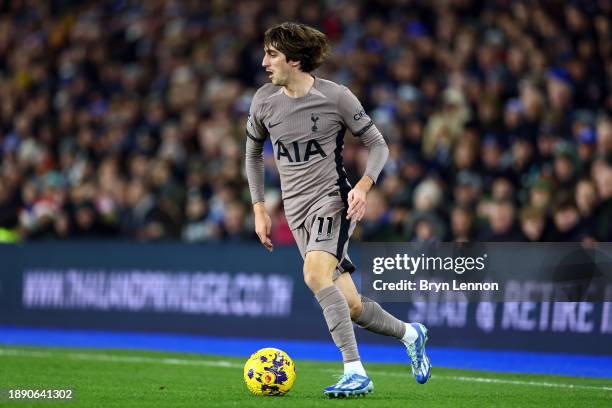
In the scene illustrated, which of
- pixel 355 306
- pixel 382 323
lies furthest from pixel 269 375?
pixel 382 323

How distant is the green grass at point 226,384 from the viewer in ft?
26.1

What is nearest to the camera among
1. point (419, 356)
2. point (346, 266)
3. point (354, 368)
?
point (354, 368)

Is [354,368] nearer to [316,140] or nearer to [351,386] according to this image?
[351,386]

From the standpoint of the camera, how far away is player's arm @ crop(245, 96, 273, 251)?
8375 millimetres

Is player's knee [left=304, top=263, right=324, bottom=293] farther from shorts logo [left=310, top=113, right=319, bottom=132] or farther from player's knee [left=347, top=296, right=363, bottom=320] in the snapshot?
shorts logo [left=310, top=113, right=319, bottom=132]

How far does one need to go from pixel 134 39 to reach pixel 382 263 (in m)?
10.6

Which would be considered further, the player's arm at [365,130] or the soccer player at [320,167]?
the player's arm at [365,130]

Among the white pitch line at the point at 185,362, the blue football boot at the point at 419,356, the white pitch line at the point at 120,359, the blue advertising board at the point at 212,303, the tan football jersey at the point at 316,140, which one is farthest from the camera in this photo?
the blue advertising board at the point at 212,303

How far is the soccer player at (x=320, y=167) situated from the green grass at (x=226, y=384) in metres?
0.54

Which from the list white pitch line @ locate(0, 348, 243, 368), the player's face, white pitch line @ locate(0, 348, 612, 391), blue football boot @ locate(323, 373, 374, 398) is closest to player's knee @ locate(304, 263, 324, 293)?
blue football boot @ locate(323, 373, 374, 398)

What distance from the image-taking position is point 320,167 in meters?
8.18

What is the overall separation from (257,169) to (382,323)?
4.64ft

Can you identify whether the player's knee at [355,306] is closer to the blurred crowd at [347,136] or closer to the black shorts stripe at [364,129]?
the black shorts stripe at [364,129]

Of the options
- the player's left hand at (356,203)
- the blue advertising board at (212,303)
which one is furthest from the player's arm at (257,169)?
the blue advertising board at (212,303)
